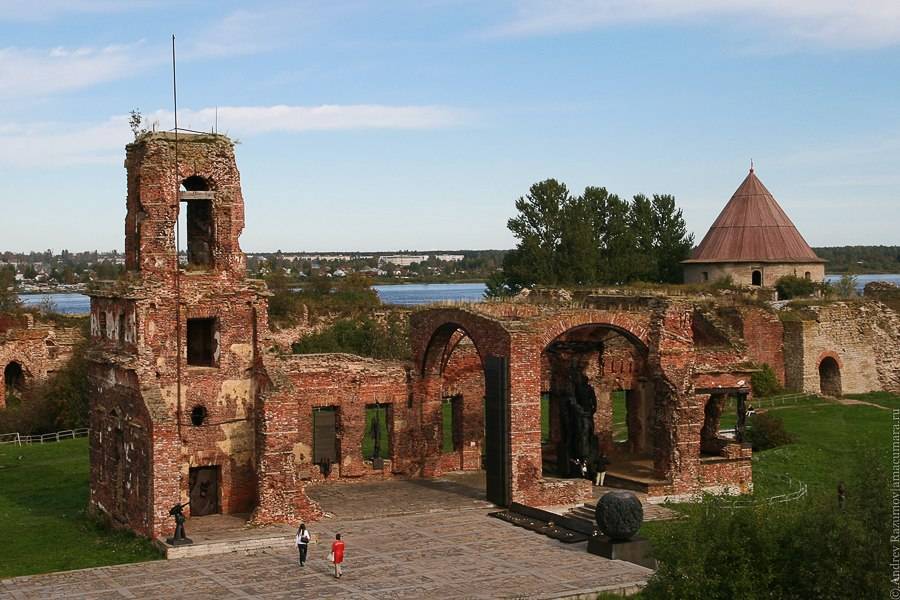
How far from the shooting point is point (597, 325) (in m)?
27.0

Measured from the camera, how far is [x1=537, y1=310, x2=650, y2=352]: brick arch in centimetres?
2628

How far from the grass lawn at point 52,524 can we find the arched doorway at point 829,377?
1063 inches

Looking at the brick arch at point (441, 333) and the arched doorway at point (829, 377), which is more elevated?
the brick arch at point (441, 333)

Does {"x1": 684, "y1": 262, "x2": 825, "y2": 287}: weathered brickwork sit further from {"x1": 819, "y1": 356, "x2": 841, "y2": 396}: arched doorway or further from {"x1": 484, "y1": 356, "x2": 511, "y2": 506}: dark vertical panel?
{"x1": 484, "y1": 356, "x2": 511, "y2": 506}: dark vertical panel

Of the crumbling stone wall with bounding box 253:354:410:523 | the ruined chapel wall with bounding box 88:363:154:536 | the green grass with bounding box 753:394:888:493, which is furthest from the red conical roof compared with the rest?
the ruined chapel wall with bounding box 88:363:154:536

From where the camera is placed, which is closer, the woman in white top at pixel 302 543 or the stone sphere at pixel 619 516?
the woman in white top at pixel 302 543

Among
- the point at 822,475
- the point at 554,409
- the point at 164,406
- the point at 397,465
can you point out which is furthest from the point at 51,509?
the point at 822,475

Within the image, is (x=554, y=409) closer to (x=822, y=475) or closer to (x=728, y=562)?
(x=822, y=475)

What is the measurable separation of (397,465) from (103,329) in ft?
26.3

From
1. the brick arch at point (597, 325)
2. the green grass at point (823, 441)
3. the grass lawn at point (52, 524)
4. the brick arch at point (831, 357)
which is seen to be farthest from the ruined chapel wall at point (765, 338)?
the grass lawn at point (52, 524)

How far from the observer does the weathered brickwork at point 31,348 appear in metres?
46.0

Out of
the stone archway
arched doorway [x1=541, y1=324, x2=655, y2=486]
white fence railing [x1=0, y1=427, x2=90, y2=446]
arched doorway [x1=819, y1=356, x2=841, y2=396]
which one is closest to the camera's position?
arched doorway [x1=541, y1=324, x2=655, y2=486]

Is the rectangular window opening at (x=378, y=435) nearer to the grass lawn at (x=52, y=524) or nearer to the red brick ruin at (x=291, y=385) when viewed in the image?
the red brick ruin at (x=291, y=385)

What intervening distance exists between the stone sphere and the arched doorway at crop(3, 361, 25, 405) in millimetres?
31285
